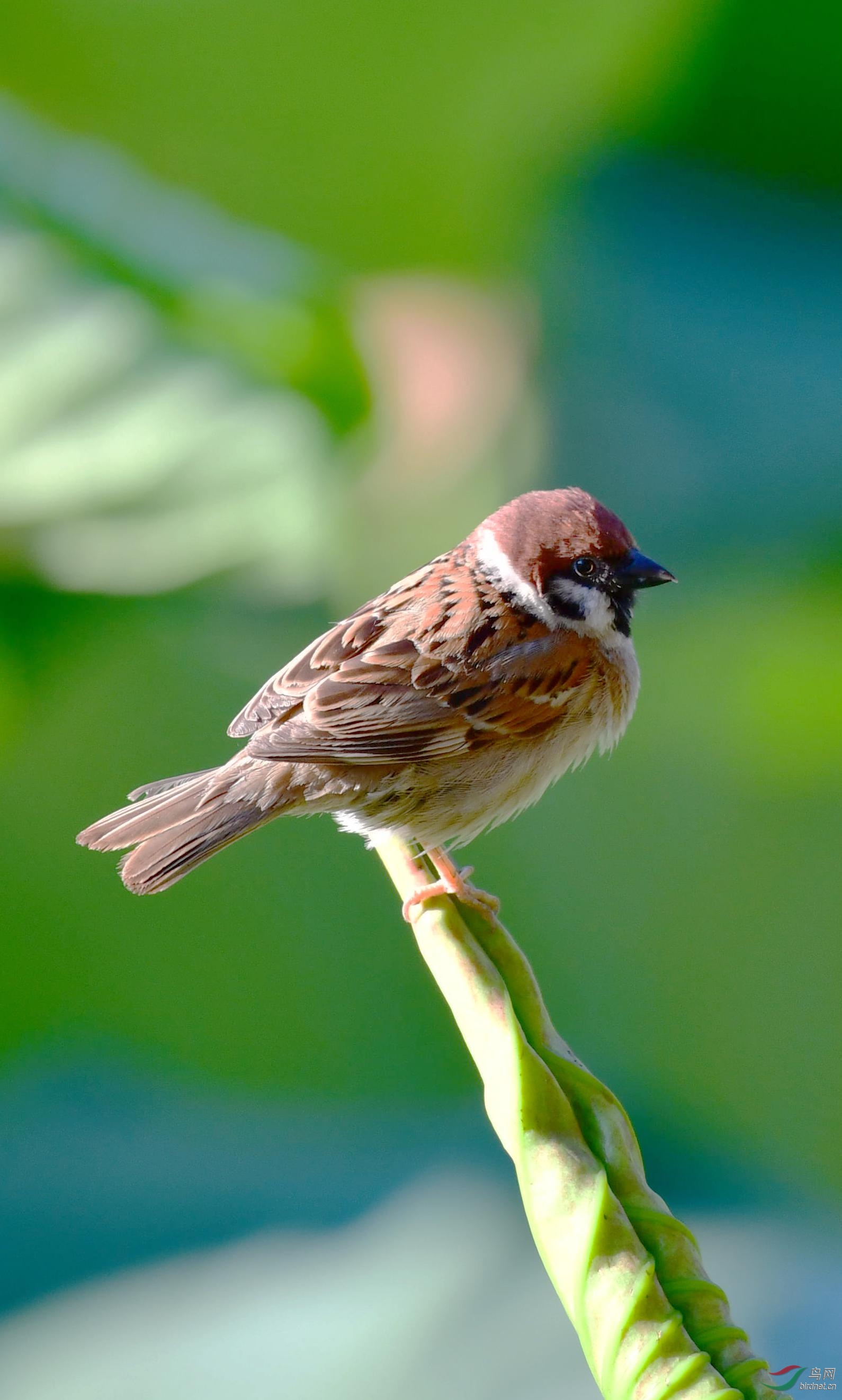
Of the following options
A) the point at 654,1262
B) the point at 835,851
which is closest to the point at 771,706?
the point at 835,851

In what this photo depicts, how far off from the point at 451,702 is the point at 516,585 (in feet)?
0.50

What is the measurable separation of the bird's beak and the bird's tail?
0.40 metres

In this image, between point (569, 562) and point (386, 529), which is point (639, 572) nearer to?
point (569, 562)

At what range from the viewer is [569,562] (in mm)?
1131

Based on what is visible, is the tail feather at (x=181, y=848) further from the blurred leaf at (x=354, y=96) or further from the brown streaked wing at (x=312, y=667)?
the blurred leaf at (x=354, y=96)

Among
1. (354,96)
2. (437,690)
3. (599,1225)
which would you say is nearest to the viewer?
(599,1225)

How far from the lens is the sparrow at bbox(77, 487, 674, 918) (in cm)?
105

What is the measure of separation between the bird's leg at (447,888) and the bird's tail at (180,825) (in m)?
0.17

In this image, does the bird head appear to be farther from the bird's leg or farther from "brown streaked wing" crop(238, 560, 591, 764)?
the bird's leg

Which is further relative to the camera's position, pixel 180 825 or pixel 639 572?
pixel 639 572

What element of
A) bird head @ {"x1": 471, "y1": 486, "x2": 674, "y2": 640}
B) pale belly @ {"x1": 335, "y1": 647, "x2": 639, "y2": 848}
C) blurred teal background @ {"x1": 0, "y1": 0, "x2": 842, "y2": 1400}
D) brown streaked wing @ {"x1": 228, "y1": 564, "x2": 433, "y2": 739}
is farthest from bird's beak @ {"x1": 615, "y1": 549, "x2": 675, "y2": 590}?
blurred teal background @ {"x1": 0, "y1": 0, "x2": 842, "y2": 1400}

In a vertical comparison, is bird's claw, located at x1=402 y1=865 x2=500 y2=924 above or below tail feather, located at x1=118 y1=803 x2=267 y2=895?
below

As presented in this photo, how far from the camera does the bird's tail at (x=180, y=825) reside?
958mm

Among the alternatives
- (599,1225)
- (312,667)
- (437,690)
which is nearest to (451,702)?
(437,690)
